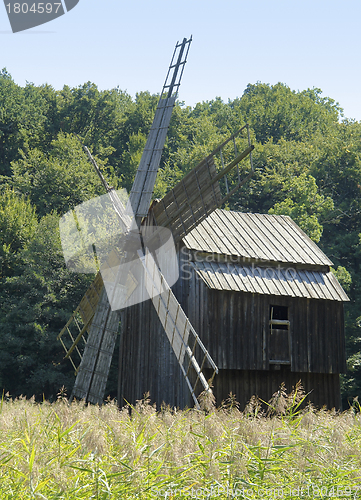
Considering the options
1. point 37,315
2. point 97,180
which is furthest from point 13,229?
point 97,180

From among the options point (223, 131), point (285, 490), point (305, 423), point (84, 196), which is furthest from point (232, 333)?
point (223, 131)

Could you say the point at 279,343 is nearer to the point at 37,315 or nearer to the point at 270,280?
the point at 270,280

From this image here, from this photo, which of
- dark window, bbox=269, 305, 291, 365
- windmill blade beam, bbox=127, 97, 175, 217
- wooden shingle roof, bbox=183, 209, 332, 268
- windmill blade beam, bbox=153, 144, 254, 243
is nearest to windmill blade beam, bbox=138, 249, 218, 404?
windmill blade beam, bbox=153, 144, 254, 243

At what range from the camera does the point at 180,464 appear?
5.18m

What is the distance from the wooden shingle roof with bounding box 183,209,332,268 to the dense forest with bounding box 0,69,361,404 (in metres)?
12.8

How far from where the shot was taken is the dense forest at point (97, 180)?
30281 millimetres

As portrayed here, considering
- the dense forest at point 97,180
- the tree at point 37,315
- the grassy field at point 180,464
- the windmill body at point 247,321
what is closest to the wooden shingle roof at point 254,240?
the windmill body at point 247,321

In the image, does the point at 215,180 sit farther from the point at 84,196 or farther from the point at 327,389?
the point at 84,196

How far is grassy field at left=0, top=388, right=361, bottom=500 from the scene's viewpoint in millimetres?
4816

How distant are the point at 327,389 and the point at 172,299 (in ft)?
20.2

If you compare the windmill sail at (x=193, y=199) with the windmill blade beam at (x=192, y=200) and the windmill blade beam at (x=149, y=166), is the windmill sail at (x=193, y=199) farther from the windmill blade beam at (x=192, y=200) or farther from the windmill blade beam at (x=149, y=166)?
the windmill blade beam at (x=149, y=166)

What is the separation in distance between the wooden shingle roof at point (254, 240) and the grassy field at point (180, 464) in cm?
937

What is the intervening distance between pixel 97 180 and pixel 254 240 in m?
24.8

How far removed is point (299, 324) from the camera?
53.7ft
